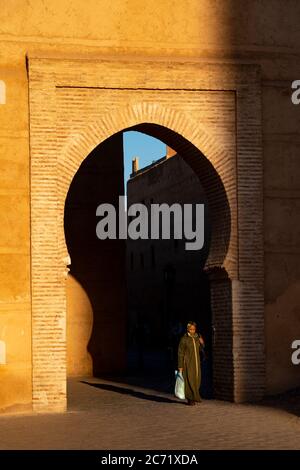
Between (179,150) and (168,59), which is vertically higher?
(168,59)

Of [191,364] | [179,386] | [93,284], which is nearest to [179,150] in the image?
[191,364]

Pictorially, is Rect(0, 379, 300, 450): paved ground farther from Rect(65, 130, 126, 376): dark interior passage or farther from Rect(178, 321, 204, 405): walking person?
Rect(65, 130, 126, 376): dark interior passage

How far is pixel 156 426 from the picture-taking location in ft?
49.4

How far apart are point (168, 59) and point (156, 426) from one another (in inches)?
228

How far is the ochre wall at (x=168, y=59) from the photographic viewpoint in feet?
55.9

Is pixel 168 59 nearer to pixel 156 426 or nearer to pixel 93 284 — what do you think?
pixel 156 426

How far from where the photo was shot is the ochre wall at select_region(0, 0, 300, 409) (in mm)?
17047

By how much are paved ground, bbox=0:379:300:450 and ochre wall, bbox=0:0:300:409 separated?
1125 millimetres

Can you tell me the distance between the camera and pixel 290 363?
59.0 ft

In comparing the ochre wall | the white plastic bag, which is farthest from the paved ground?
the ochre wall

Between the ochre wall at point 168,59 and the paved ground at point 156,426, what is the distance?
113 cm

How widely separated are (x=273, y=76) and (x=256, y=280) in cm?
317

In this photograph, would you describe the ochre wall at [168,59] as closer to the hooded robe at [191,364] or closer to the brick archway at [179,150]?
the brick archway at [179,150]
